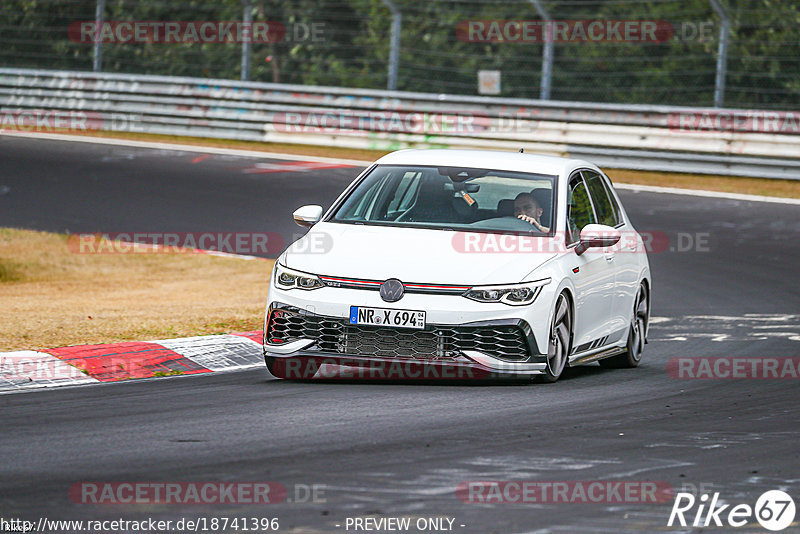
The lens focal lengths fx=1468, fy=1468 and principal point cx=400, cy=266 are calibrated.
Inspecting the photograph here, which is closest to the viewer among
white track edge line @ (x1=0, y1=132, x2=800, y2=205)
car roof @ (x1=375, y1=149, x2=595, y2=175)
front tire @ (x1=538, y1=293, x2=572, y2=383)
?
front tire @ (x1=538, y1=293, x2=572, y2=383)

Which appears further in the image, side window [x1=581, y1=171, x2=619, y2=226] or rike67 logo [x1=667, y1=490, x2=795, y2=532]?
side window [x1=581, y1=171, x2=619, y2=226]

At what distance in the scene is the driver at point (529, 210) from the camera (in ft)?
32.9

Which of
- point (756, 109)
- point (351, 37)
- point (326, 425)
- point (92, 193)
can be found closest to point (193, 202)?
point (92, 193)

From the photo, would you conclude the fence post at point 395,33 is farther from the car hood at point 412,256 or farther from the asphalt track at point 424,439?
the car hood at point 412,256

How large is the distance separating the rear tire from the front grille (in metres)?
2.36

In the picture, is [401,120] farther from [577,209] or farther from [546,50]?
[577,209]

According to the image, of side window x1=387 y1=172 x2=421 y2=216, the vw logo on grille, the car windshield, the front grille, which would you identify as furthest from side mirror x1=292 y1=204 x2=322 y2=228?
the vw logo on grille

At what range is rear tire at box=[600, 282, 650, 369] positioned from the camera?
11.3 metres

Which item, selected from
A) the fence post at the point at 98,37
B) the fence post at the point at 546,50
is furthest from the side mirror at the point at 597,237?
the fence post at the point at 98,37

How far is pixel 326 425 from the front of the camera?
772 cm

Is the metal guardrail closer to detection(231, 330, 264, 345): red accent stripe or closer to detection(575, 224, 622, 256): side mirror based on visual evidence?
detection(231, 330, 264, 345): red accent stripe

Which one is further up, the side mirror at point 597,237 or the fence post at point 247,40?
the fence post at point 247,40

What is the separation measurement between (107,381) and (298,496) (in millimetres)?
3855

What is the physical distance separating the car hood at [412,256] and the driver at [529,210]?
28cm
